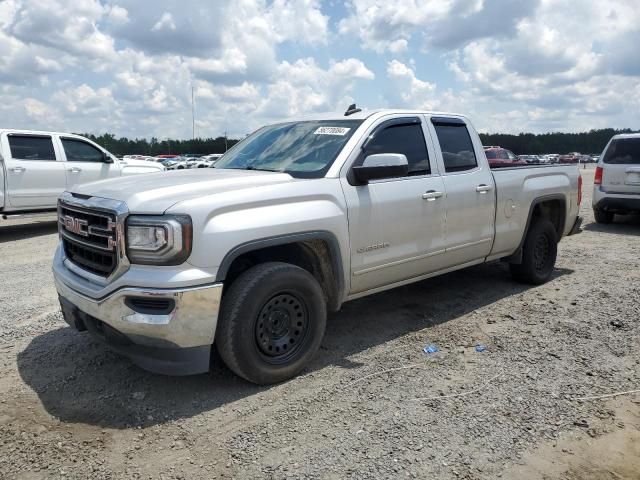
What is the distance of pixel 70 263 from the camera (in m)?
3.83

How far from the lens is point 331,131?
4371mm

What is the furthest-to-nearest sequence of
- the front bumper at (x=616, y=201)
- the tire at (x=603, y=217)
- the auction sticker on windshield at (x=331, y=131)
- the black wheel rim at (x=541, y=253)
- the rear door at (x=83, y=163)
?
Result: the tire at (x=603, y=217)
the rear door at (x=83, y=163)
the front bumper at (x=616, y=201)
the black wheel rim at (x=541, y=253)
the auction sticker on windshield at (x=331, y=131)

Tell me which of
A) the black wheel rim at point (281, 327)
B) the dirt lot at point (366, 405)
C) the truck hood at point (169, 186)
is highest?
the truck hood at point (169, 186)

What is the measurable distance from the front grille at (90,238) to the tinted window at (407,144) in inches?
84.8

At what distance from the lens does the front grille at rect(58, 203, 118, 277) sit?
3.26 m

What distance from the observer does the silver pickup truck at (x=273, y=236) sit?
315 cm

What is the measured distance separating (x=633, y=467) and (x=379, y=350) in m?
1.93

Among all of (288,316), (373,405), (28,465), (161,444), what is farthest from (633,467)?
(28,465)

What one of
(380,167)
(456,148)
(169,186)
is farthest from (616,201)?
(169,186)

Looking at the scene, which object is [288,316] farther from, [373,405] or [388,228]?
[388,228]

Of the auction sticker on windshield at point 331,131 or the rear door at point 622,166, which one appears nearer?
the auction sticker on windshield at point 331,131

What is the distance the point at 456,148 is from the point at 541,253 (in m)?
2.02

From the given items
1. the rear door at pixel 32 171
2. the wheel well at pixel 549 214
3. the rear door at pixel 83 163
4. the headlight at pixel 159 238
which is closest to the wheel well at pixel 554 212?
the wheel well at pixel 549 214

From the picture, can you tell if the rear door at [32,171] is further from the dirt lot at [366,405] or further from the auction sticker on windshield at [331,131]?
the auction sticker on windshield at [331,131]
